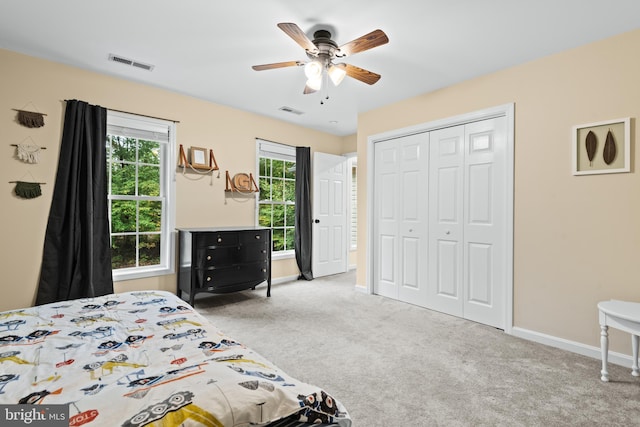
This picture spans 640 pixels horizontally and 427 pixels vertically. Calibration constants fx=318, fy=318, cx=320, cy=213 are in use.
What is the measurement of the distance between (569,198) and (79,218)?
451cm

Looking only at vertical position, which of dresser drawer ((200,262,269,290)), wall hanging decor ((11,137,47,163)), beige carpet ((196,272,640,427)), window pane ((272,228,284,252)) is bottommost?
beige carpet ((196,272,640,427))

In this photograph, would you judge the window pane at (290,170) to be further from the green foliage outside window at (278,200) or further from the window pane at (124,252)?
the window pane at (124,252)

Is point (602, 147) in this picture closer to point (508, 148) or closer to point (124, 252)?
point (508, 148)

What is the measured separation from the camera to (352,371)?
90.2 inches

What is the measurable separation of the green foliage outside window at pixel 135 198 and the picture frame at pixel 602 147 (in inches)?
168

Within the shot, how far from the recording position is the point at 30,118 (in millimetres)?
2924

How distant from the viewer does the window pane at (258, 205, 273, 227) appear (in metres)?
4.93

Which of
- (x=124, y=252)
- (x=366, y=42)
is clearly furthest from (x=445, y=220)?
(x=124, y=252)

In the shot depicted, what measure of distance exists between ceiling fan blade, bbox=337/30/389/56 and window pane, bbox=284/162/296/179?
2912 millimetres

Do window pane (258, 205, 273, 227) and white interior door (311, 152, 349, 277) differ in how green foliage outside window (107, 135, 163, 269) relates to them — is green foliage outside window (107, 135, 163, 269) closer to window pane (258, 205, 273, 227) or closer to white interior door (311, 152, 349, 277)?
window pane (258, 205, 273, 227)

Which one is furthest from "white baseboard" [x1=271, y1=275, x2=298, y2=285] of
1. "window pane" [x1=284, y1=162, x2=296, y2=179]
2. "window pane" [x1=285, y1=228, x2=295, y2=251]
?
"window pane" [x1=284, y1=162, x2=296, y2=179]

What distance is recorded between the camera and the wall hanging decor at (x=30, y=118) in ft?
9.48

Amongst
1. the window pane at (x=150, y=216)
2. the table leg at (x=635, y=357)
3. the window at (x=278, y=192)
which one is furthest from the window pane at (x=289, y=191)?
the table leg at (x=635, y=357)

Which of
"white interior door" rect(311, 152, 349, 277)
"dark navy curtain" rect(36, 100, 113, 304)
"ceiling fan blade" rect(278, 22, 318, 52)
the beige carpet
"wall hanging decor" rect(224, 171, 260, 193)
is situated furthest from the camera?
"white interior door" rect(311, 152, 349, 277)
